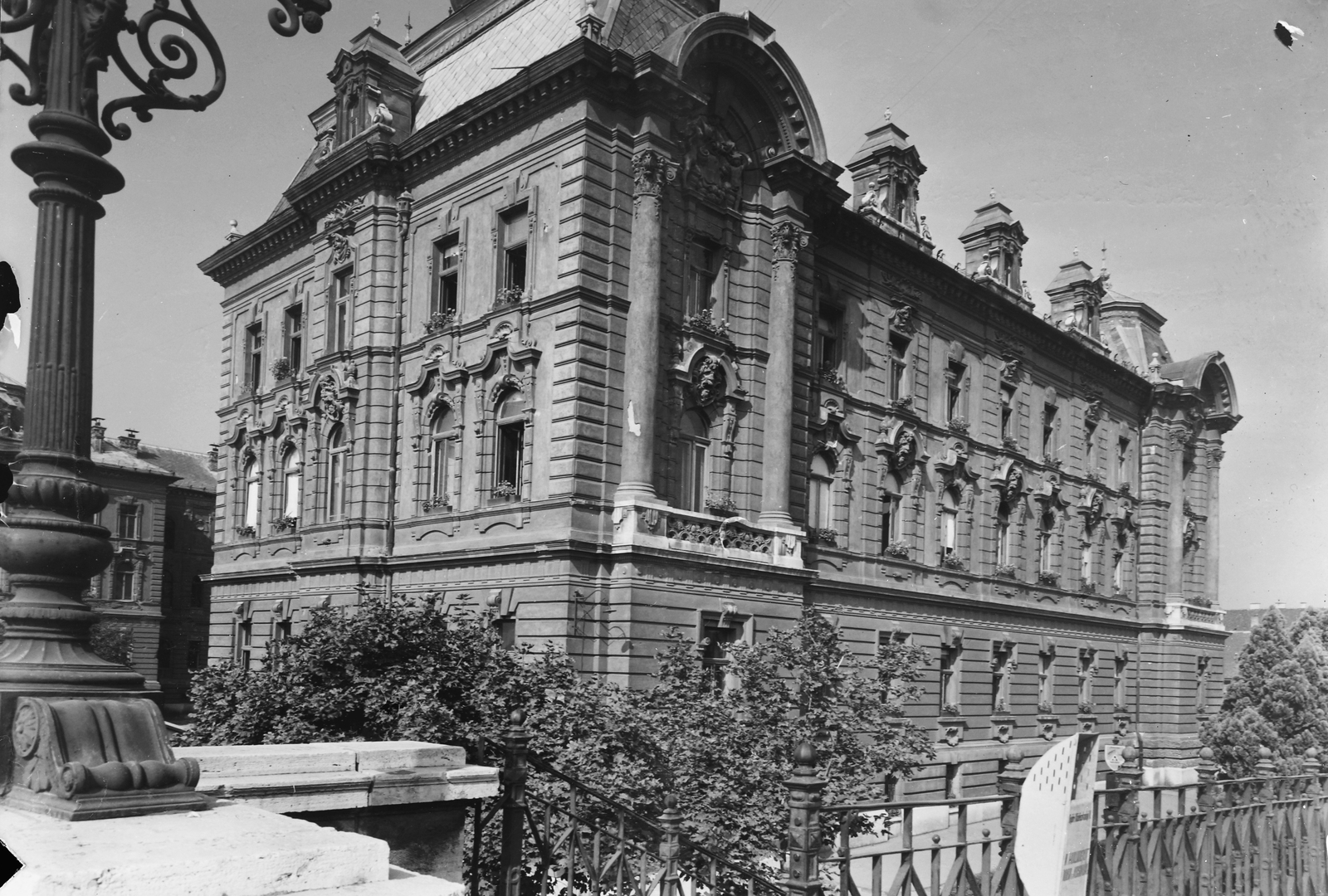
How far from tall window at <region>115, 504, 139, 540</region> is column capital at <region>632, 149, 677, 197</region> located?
36430mm

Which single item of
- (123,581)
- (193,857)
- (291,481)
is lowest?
(123,581)

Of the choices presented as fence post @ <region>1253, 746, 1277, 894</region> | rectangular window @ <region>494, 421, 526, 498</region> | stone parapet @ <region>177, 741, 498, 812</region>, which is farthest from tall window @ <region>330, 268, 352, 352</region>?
stone parapet @ <region>177, 741, 498, 812</region>

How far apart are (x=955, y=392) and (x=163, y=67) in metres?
30.3

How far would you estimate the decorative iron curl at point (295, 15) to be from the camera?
19.6ft

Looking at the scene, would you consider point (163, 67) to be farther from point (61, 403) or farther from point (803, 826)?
point (803, 826)

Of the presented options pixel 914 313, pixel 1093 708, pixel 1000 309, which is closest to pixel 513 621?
pixel 914 313

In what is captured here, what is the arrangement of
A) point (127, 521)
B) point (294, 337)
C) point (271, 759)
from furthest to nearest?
point (127, 521) → point (294, 337) → point (271, 759)

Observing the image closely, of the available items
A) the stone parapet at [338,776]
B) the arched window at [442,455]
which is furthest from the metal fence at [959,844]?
the arched window at [442,455]

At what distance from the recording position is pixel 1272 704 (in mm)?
44906

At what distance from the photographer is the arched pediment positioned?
74.3ft

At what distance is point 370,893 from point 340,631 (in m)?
10.9

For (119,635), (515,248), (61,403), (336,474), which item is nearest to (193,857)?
(61,403)

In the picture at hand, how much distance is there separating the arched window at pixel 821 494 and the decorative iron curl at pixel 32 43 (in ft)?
75.8

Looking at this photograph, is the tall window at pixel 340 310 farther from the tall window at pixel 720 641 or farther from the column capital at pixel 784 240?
the tall window at pixel 720 641
